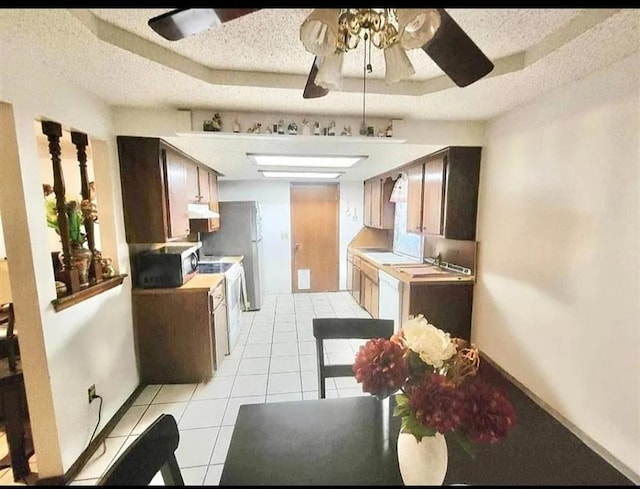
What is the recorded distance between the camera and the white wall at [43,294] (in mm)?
1479

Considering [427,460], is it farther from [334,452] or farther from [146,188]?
[146,188]

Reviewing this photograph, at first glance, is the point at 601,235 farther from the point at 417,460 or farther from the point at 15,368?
the point at 15,368

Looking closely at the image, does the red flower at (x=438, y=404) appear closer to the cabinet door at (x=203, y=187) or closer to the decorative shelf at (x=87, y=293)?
the decorative shelf at (x=87, y=293)

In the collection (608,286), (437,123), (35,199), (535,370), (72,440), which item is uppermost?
(437,123)

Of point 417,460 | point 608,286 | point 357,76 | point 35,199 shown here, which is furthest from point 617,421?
point 35,199

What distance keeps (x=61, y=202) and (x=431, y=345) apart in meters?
2.15

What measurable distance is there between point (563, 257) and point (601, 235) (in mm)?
280

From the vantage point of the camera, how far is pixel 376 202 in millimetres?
4879

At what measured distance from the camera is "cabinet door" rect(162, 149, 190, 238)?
2.54 meters

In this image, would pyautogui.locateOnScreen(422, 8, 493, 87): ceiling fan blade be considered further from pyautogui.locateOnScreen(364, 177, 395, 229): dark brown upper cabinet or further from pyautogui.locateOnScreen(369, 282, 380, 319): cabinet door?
pyautogui.locateOnScreen(364, 177, 395, 229): dark brown upper cabinet

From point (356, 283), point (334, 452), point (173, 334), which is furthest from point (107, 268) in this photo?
point (356, 283)

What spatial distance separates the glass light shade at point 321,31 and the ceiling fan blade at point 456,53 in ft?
1.05

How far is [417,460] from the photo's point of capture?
0.83 meters

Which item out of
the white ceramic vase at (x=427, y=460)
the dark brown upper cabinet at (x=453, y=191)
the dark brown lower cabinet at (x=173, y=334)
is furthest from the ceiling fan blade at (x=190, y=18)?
the dark brown upper cabinet at (x=453, y=191)
